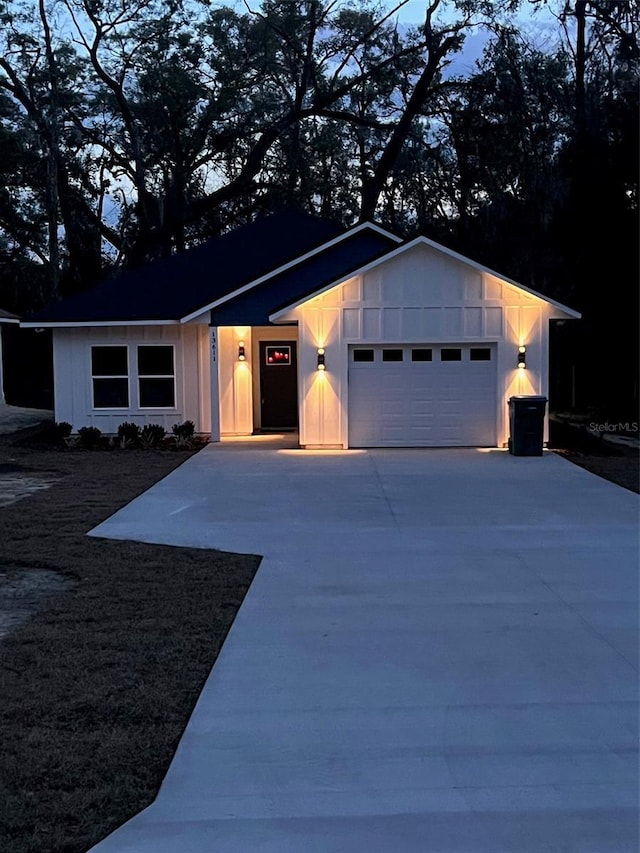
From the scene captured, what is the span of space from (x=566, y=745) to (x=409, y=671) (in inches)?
52.9

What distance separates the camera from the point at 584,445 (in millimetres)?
19500

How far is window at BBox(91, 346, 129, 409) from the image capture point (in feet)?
70.0

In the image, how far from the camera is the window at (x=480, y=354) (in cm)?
1898

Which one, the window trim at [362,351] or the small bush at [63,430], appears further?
the small bush at [63,430]

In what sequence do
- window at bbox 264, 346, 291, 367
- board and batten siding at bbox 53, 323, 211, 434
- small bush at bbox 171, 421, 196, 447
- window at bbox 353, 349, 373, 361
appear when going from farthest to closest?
window at bbox 264, 346, 291, 367 < board and batten siding at bbox 53, 323, 211, 434 < small bush at bbox 171, 421, 196, 447 < window at bbox 353, 349, 373, 361

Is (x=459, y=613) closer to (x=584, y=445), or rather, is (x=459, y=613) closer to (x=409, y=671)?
(x=409, y=671)

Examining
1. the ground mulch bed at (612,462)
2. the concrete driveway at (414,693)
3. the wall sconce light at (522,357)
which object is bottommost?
the concrete driveway at (414,693)

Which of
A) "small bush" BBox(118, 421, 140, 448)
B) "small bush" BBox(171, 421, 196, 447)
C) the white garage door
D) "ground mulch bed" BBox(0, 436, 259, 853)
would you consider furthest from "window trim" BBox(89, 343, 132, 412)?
"ground mulch bed" BBox(0, 436, 259, 853)

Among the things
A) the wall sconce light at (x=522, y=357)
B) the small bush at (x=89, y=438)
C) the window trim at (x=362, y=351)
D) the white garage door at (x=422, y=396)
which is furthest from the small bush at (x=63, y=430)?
the wall sconce light at (x=522, y=357)

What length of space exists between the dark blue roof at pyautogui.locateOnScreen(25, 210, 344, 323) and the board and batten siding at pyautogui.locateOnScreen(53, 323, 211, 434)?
48 cm

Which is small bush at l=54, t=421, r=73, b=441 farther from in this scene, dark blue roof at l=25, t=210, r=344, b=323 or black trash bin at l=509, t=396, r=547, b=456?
black trash bin at l=509, t=396, r=547, b=456

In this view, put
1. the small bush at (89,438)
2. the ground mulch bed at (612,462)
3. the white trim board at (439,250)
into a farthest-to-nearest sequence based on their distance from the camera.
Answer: the small bush at (89,438)
the white trim board at (439,250)
the ground mulch bed at (612,462)

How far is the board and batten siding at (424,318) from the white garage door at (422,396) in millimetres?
246

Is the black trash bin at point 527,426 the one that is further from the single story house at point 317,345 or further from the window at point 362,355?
the window at point 362,355
